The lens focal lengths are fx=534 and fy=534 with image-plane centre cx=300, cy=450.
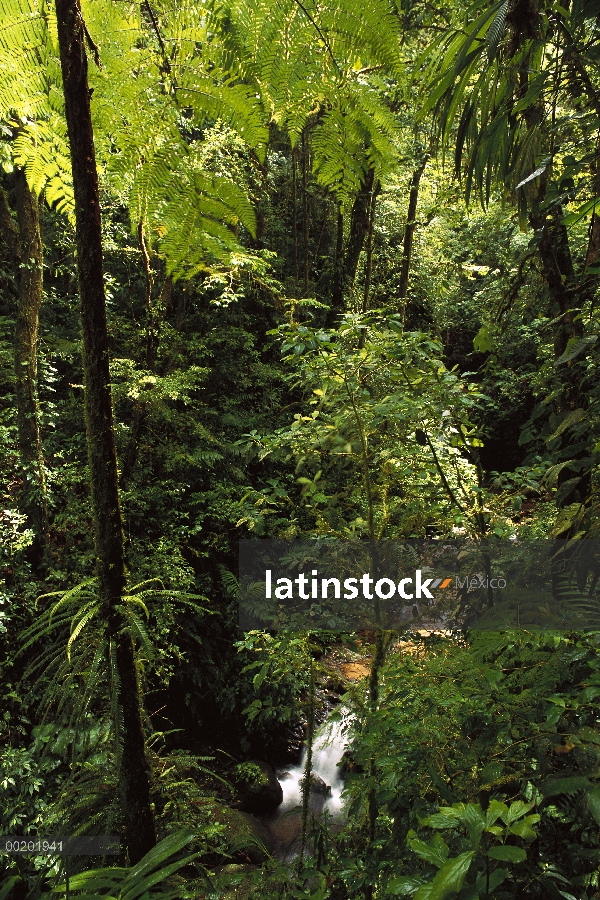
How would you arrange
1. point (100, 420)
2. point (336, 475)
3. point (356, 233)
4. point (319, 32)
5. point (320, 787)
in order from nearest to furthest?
point (319, 32) → point (100, 420) → point (336, 475) → point (320, 787) → point (356, 233)

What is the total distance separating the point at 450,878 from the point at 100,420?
1.21m

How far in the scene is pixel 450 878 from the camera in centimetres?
86

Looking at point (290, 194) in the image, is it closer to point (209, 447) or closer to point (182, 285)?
point (182, 285)

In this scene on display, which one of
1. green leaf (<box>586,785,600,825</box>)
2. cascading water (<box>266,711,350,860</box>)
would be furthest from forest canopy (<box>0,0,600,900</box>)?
cascading water (<box>266,711,350,860</box>)

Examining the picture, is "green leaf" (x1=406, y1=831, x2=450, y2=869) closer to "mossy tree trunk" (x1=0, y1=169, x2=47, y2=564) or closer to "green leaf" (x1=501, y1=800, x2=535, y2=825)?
"green leaf" (x1=501, y1=800, x2=535, y2=825)

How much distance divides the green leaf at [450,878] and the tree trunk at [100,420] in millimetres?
892

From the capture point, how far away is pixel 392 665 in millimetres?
2078

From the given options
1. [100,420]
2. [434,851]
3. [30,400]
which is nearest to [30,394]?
[30,400]

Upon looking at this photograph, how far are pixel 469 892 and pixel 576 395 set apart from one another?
185cm

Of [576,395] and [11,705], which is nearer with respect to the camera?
[576,395]

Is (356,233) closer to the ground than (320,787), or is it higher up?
higher up

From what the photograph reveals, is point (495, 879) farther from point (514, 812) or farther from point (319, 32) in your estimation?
point (319, 32)

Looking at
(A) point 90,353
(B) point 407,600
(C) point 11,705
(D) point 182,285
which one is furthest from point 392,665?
(D) point 182,285

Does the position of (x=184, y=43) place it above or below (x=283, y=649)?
above
